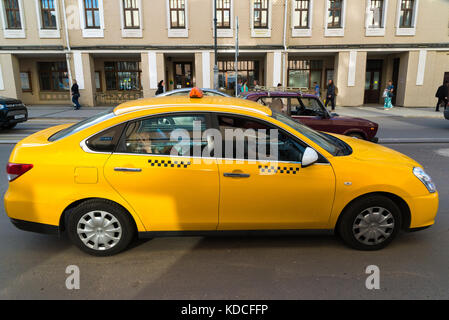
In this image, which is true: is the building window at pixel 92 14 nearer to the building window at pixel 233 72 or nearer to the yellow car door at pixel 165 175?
the building window at pixel 233 72

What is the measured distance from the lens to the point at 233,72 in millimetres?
24516

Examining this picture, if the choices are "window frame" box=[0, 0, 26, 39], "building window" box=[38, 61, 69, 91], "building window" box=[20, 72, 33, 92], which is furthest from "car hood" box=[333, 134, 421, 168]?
"building window" box=[20, 72, 33, 92]

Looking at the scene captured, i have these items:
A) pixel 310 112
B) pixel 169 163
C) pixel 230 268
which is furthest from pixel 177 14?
pixel 230 268

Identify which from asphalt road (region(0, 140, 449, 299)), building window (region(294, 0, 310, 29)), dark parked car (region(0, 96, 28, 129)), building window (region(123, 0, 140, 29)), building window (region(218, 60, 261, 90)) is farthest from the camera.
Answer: building window (region(218, 60, 261, 90))

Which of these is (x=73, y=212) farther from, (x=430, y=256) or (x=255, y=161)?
(x=430, y=256)

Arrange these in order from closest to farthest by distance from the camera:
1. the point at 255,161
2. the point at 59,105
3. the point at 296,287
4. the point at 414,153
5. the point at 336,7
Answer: the point at 296,287
the point at 255,161
the point at 414,153
the point at 336,7
the point at 59,105

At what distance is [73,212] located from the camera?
130 inches

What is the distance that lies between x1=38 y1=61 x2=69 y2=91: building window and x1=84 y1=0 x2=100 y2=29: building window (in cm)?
436

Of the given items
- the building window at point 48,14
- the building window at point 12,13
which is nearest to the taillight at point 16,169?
the building window at point 48,14

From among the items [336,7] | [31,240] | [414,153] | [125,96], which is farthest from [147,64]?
[31,240]

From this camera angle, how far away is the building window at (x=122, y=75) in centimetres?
2445

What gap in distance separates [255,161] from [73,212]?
1960 millimetres

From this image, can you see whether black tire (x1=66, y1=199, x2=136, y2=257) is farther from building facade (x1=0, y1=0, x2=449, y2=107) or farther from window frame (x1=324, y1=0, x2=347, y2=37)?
window frame (x1=324, y1=0, x2=347, y2=37)

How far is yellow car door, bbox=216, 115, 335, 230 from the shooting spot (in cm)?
327
